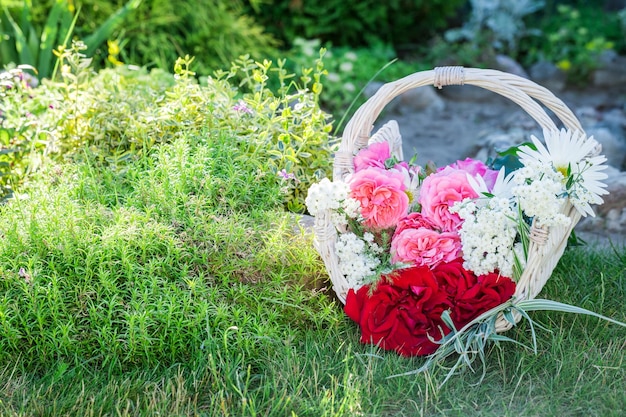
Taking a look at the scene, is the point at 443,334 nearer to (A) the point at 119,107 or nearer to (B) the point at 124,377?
(B) the point at 124,377

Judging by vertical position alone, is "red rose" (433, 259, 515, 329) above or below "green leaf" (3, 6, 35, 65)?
below

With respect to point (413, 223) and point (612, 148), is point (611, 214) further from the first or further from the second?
point (413, 223)

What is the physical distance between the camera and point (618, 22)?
6.53 m

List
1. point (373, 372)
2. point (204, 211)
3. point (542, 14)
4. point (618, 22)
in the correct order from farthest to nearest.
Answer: point (542, 14)
point (618, 22)
point (204, 211)
point (373, 372)

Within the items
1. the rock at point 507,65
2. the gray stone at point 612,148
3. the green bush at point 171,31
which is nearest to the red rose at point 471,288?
the gray stone at point 612,148

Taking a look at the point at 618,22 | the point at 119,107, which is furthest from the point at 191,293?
the point at 618,22

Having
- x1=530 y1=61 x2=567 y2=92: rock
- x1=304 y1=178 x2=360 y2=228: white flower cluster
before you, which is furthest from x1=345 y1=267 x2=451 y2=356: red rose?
x1=530 y1=61 x2=567 y2=92: rock

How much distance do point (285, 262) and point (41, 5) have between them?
315cm

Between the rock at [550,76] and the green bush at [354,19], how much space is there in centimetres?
88

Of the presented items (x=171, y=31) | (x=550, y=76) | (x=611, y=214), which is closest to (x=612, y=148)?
(x=611, y=214)

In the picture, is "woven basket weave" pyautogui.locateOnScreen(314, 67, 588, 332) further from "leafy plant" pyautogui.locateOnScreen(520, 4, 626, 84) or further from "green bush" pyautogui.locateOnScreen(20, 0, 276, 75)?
"leafy plant" pyautogui.locateOnScreen(520, 4, 626, 84)

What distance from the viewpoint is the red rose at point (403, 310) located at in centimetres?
226

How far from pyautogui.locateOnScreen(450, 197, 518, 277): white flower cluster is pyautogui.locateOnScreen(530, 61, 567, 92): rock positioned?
3938 millimetres

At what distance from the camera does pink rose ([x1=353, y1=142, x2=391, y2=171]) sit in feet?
8.20
